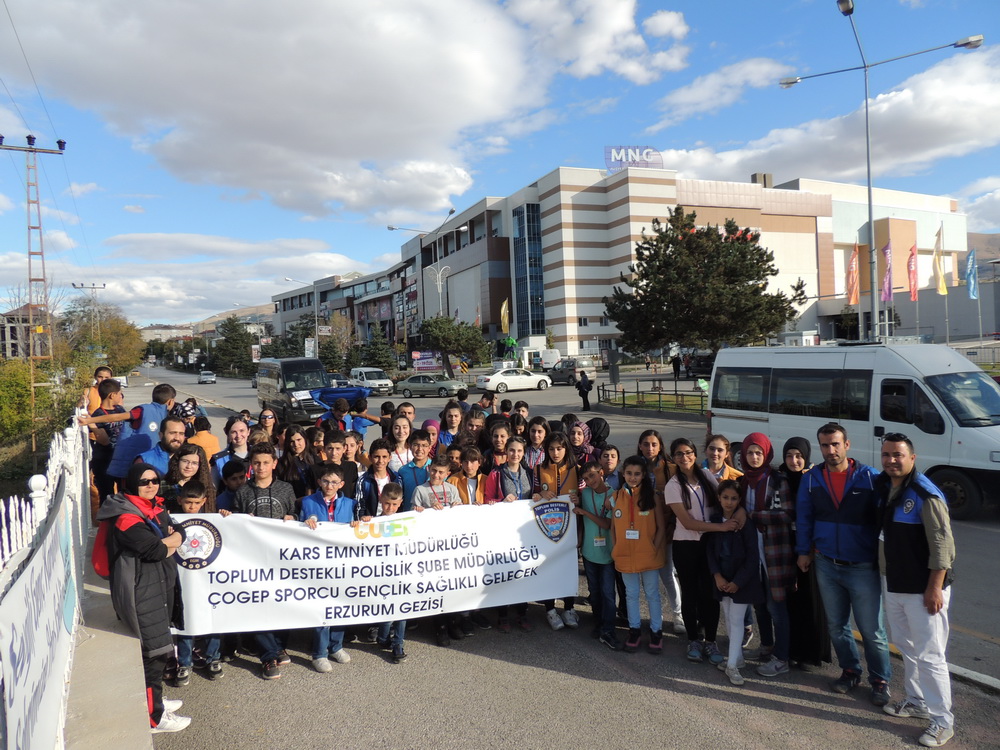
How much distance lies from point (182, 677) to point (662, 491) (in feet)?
12.5

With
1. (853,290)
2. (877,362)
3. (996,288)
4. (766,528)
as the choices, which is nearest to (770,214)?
(996,288)

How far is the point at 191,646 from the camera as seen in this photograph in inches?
189

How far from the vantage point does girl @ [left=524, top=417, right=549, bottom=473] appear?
635 cm

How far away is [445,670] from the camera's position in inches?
189

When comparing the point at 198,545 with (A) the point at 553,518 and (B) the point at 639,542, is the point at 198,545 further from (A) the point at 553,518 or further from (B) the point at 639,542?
(B) the point at 639,542

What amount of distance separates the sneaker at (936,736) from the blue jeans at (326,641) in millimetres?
3897

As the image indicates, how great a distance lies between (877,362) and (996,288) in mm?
65403

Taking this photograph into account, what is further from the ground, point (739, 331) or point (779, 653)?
point (739, 331)

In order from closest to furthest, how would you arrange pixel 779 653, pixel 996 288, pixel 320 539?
pixel 779 653 → pixel 320 539 → pixel 996 288

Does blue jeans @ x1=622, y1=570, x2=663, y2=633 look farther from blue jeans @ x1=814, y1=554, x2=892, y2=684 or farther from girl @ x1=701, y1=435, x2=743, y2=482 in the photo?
blue jeans @ x1=814, y1=554, x2=892, y2=684

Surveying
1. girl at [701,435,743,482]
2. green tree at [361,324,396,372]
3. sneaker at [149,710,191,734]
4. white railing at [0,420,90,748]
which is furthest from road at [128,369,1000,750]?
green tree at [361,324,396,372]

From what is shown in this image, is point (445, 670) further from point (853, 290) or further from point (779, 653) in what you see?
point (853, 290)

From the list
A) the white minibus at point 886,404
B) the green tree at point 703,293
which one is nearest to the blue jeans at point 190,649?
the white minibus at point 886,404

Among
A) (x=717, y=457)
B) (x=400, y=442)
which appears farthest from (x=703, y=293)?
(x=717, y=457)
